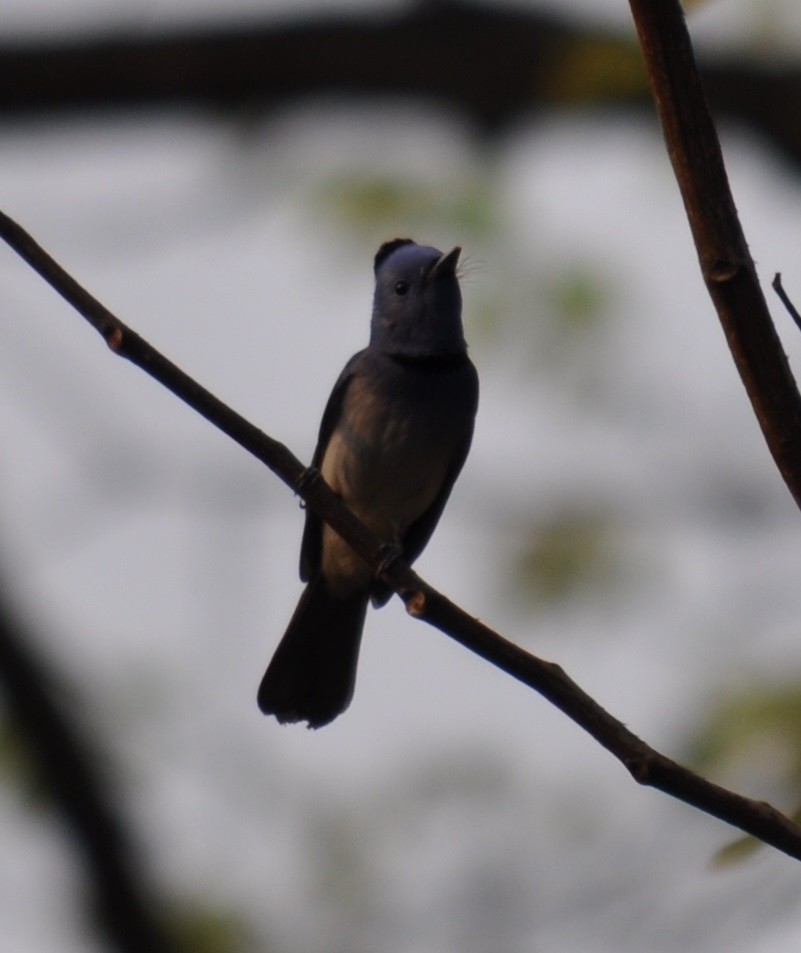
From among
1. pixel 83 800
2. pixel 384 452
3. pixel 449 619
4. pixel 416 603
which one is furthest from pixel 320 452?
pixel 449 619

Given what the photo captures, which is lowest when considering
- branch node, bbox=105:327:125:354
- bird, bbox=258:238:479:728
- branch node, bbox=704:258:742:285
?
branch node, bbox=105:327:125:354

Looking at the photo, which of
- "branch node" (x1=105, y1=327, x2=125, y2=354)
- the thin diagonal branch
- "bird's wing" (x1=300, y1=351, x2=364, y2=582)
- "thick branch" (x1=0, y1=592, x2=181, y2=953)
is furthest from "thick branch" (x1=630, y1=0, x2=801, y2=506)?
"bird's wing" (x1=300, y1=351, x2=364, y2=582)

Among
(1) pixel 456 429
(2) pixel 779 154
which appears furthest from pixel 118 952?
(2) pixel 779 154

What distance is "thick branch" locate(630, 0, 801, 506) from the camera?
208 centimetres

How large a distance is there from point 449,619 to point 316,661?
2.48m

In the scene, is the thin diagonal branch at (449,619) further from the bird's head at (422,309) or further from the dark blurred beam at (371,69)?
the dark blurred beam at (371,69)

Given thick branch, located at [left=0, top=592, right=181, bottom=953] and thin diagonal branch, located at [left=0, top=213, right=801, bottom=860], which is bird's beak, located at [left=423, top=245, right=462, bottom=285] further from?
thin diagonal branch, located at [left=0, top=213, right=801, bottom=860]

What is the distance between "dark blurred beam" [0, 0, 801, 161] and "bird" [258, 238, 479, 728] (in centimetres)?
199

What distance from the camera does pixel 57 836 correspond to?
449 centimetres

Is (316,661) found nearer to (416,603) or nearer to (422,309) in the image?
(422,309)

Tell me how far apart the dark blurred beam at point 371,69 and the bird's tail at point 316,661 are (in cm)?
257

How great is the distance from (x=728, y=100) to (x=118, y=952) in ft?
15.4

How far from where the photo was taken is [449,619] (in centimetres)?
249

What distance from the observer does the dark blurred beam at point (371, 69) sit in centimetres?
678
